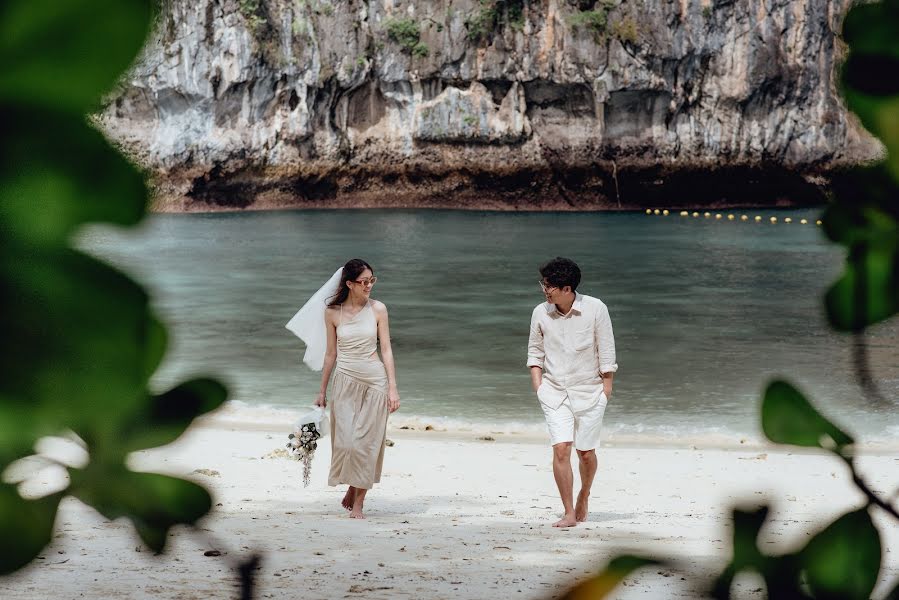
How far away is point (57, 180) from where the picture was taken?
326mm

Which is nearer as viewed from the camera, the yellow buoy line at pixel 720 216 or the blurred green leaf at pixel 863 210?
the blurred green leaf at pixel 863 210

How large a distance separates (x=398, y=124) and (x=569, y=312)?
4164cm

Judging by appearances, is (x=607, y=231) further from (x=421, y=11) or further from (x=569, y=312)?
(x=569, y=312)

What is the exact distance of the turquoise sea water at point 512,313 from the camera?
10727mm

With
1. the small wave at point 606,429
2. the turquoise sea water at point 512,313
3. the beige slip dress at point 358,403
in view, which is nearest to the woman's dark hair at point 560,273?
the beige slip dress at point 358,403

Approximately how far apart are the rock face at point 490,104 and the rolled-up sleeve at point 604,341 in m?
40.0

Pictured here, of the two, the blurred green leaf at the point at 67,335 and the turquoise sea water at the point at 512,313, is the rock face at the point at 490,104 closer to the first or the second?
the turquoise sea water at the point at 512,313

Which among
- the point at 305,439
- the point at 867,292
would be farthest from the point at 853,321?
the point at 305,439

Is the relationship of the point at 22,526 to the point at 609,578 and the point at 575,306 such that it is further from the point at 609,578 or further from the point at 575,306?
the point at 575,306

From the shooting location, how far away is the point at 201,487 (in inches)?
15.8

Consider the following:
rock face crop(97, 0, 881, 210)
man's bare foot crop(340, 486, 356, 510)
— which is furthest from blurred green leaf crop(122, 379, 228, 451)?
rock face crop(97, 0, 881, 210)

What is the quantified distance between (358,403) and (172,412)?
20.6 feet

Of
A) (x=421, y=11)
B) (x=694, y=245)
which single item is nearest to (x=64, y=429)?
(x=694, y=245)

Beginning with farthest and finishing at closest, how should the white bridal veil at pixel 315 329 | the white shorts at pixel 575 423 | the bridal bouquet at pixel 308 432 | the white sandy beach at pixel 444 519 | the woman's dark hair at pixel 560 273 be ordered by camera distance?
the white bridal veil at pixel 315 329 < the bridal bouquet at pixel 308 432 < the white shorts at pixel 575 423 < the woman's dark hair at pixel 560 273 < the white sandy beach at pixel 444 519
